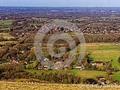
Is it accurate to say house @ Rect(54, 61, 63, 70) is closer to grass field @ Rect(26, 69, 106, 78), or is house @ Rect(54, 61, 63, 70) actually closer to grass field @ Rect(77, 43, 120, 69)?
grass field @ Rect(26, 69, 106, 78)

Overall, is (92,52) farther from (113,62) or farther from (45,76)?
(45,76)

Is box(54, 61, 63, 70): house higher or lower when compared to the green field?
higher

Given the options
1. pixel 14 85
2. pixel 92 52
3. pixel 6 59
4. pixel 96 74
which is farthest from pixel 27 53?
pixel 14 85

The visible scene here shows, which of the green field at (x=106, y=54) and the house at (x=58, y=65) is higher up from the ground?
the house at (x=58, y=65)

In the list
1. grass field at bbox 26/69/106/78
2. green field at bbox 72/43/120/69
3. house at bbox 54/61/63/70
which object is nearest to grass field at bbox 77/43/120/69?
green field at bbox 72/43/120/69

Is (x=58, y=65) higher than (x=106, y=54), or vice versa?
(x=58, y=65)

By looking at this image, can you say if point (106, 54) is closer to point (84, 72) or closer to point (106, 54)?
point (106, 54)

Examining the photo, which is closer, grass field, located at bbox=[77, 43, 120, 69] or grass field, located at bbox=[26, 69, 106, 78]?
grass field, located at bbox=[26, 69, 106, 78]

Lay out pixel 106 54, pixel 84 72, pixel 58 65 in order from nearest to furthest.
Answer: pixel 84 72
pixel 58 65
pixel 106 54

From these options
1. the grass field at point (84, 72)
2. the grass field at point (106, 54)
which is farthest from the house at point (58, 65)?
the grass field at point (106, 54)

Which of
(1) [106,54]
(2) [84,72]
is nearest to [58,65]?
(2) [84,72]

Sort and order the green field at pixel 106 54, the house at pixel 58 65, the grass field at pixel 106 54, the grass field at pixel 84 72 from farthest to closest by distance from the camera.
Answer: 1. the grass field at pixel 106 54
2. the green field at pixel 106 54
3. the house at pixel 58 65
4. the grass field at pixel 84 72

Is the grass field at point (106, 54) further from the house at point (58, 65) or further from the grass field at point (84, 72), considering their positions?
the house at point (58, 65)
